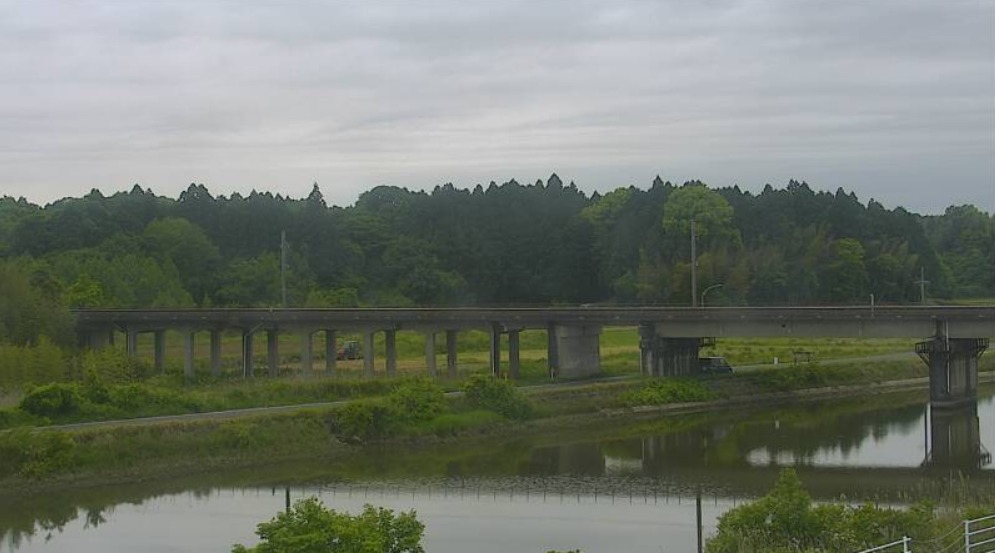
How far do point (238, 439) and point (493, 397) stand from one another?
50.3 feet

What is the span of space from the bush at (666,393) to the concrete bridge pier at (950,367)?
12942 mm

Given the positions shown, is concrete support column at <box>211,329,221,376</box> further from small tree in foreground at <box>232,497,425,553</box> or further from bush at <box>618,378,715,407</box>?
small tree in foreground at <box>232,497,425,553</box>

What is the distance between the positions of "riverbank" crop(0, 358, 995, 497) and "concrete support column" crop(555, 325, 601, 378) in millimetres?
4610

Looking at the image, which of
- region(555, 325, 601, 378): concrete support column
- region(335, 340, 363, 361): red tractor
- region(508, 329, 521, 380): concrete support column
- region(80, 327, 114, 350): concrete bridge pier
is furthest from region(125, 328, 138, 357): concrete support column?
region(555, 325, 601, 378): concrete support column

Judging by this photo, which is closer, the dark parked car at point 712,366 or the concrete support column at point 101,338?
the dark parked car at point 712,366

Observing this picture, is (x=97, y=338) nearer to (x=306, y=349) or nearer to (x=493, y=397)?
(x=306, y=349)

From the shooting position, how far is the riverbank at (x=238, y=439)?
5047 cm

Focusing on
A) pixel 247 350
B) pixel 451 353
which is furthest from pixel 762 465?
pixel 247 350

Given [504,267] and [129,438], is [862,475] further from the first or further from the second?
A: [504,267]

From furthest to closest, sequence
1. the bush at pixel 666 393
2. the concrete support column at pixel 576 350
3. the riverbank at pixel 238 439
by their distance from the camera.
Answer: the concrete support column at pixel 576 350
the bush at pixel 666 393
the riverbank at pixel 238 439

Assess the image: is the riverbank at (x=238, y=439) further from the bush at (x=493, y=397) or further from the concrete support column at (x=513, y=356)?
the concrete support column at (x=513, y=356)

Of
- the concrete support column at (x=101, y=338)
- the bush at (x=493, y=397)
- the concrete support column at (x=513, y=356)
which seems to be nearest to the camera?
the bush at (x=493, y=397)

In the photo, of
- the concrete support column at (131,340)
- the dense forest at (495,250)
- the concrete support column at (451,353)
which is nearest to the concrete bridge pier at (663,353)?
the concrete support column at (451,353)

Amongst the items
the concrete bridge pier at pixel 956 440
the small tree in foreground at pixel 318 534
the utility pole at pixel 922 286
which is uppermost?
the utility pole at pixel 922 286
